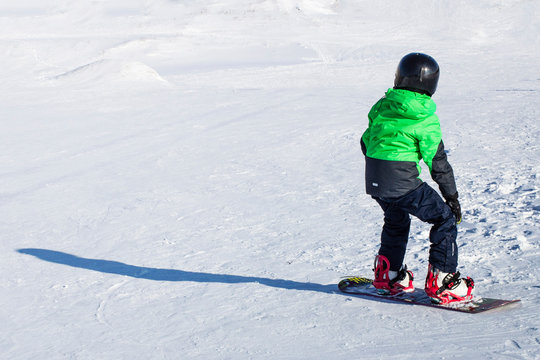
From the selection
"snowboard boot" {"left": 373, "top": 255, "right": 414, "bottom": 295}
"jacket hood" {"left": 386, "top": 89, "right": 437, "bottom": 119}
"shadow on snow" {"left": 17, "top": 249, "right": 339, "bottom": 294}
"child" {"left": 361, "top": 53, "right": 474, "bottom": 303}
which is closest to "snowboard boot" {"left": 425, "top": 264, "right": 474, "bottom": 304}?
"child" {"left": 361, "top": 53, "right": 474, "bottom": 303}

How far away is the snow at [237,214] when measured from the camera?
11.6 feet

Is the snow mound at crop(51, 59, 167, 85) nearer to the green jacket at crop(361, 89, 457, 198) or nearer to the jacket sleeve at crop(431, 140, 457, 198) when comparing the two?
the green jacket at crop(361, 89, 457, 198)

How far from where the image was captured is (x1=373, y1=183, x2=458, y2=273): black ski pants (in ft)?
11.6

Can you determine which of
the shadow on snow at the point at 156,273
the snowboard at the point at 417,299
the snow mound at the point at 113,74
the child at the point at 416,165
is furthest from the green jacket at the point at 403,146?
the snow mound at the point at 113,74

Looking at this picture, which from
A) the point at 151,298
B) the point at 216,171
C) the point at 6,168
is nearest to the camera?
the point at 151,298

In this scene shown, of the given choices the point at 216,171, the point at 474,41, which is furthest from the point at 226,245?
the point at 474,41

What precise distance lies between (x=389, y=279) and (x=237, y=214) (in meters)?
2.36

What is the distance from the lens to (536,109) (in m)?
9.86

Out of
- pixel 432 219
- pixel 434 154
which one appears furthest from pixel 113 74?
pixel 434 154

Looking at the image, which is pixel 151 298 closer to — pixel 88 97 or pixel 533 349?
pixel 533 349

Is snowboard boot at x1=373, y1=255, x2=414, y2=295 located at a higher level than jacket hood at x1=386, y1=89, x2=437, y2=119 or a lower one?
lower

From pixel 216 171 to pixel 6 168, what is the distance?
2.98 meters

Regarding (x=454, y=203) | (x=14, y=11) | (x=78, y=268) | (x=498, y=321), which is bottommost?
(x=14, y=11)

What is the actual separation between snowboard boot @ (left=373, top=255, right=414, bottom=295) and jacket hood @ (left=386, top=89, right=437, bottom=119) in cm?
99
